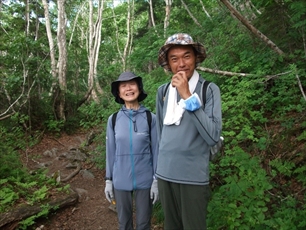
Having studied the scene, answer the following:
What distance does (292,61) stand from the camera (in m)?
5.04

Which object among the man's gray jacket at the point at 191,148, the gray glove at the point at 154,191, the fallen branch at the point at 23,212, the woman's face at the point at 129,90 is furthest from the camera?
the fallen branch at the point at 23,212

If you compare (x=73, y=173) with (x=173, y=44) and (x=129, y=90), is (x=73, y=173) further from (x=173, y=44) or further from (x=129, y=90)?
(x=173, y=44)

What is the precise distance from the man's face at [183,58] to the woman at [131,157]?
2.65ft

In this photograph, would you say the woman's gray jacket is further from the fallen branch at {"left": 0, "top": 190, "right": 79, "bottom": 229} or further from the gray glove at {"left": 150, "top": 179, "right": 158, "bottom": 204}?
the fallen branch at {"left": 0, "top": 190, "right": 79, "bottom": 229}

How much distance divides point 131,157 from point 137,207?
0.56 m

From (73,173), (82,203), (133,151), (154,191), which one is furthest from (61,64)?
(154,191)

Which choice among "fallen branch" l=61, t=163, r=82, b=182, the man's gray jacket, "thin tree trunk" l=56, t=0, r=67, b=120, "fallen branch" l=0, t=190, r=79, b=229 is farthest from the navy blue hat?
"thin tree trunk" l=56, t=0, r=67, b=120

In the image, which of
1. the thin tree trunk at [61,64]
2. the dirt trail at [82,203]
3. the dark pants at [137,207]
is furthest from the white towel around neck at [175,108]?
the thin tree trunk at [61,64]

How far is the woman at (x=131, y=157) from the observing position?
267 cm

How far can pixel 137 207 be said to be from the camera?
2.73 meters

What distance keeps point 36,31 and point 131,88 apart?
18.0m

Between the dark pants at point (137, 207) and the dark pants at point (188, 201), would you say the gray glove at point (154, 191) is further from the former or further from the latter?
the dark pants at point (188, 201)

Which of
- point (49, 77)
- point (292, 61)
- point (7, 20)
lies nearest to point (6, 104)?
point (49, 77)

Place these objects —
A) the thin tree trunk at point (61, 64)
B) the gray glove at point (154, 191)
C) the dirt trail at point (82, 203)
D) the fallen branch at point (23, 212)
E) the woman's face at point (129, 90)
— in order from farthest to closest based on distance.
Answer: the thin tree trunk at point (61, 64), the dirt trail at point (82, 203), the fallen branch at point (23, 212), the woman's face at point (129, 90), the gray glove at point (154, 191)
